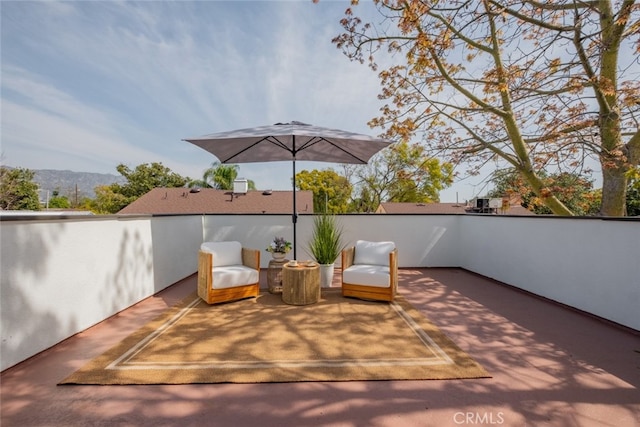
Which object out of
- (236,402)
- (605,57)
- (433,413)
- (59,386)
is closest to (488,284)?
(433,413)

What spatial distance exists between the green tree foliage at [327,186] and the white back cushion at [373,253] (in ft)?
55.7

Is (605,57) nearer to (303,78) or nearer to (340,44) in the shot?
(340,44)

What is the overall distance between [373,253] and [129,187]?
27619 mm

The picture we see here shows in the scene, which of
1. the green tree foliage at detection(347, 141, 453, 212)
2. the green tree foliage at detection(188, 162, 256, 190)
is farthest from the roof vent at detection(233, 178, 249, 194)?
the green tree foliage at detection(347, 141, 453, 212)

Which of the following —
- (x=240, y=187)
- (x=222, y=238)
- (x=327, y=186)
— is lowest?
(x=222, y=238)

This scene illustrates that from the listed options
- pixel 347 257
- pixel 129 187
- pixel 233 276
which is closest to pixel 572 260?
pixel 347 257

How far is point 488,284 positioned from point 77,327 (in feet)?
19.5

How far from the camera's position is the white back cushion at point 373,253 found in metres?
4.19

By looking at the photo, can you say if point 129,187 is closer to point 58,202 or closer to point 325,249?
point 58,202

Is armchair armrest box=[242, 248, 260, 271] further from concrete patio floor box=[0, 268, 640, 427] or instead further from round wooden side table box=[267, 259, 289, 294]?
concrete patio floor box=[0, 268, 640, 427]

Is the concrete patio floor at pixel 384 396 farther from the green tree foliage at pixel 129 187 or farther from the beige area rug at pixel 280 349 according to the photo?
the green tree foliage at pixel 129 187

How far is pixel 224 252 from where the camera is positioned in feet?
13.1

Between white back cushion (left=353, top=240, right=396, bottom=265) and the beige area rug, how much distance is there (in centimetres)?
85

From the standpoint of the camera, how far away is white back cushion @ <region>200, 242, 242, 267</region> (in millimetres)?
3912
